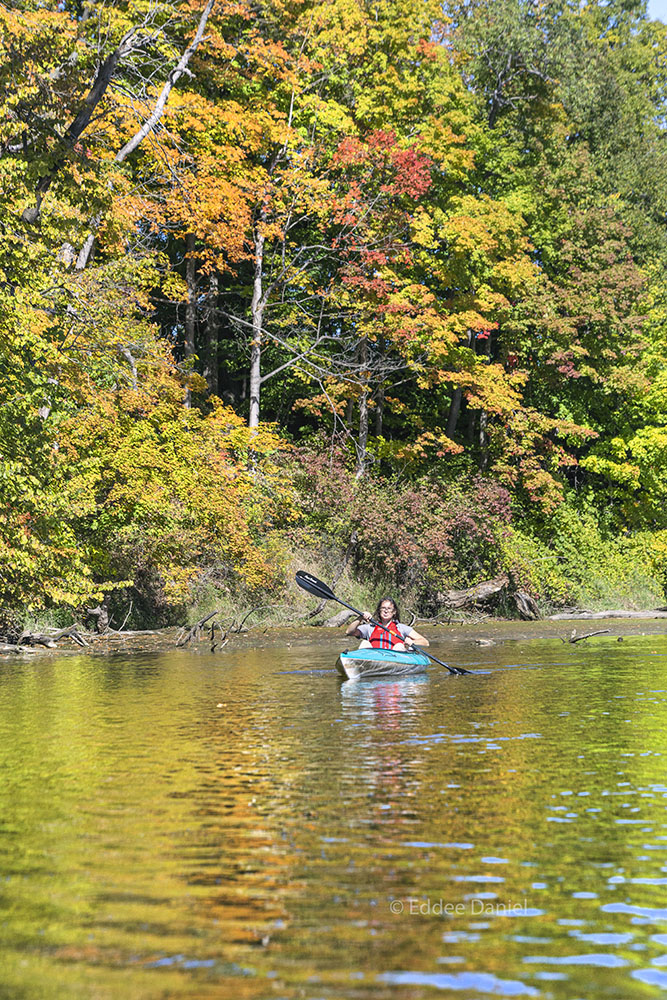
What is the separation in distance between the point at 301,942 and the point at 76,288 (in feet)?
63.8

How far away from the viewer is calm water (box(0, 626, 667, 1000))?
5.16 meters

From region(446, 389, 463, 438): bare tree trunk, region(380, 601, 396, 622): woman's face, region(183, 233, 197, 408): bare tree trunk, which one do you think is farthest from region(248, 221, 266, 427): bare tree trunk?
region(380, 601, 396, 622): woman's face

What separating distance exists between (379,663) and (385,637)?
1694 millimetres

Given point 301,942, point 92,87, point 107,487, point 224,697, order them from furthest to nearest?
point 107,487 → point 92,87 → point 224,697 → point 301,942

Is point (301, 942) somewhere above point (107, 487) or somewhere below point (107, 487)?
below

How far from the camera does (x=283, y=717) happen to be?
45.6ft

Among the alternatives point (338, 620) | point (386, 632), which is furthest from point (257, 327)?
point (386, 632)

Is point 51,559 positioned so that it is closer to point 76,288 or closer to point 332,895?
point 76,288

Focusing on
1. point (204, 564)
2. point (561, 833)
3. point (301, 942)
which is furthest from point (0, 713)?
point (204, 564)

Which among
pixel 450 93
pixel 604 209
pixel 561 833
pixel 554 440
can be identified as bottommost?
pixel 561 833

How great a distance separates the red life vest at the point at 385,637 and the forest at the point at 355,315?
5.62 metres

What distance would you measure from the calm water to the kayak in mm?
3359

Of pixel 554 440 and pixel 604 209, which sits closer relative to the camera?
pixel 604 209

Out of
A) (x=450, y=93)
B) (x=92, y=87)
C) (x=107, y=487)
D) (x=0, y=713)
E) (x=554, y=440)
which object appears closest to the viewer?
(x=0, y=713)
